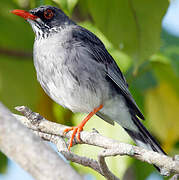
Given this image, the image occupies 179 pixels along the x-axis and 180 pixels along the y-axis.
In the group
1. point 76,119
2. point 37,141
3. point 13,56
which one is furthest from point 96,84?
point 37,141

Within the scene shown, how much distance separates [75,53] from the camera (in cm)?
425

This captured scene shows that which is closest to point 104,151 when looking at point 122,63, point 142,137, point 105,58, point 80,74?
point 80,74

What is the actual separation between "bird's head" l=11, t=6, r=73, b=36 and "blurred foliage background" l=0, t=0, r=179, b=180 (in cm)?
17

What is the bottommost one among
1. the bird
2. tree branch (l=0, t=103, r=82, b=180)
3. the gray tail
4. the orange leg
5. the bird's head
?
the gray tail

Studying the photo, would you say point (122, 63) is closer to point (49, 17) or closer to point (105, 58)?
point (105, 58)

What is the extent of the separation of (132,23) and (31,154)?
246cm

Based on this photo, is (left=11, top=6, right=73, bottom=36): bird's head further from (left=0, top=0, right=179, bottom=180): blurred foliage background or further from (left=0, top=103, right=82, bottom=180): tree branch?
(left=0, top=103, right=82, bottom=180): tree branch

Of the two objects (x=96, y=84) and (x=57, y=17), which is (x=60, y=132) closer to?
(x=96, y=84)

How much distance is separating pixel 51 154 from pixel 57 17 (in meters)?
3.58

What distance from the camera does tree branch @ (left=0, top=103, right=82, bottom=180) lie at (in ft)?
4.55

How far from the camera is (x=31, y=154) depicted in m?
1.45

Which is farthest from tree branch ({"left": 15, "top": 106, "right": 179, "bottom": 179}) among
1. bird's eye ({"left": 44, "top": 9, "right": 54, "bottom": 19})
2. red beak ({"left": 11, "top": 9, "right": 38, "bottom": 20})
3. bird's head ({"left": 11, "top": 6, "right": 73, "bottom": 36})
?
bird's eye ({"left": 44, "top": 9, "right": 54, "bottom": 19})

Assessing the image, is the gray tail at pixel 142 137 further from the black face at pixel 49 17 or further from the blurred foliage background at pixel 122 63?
the black face at pixel 49 17

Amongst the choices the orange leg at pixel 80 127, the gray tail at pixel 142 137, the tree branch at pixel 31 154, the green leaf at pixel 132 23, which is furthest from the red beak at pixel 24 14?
the tree branch at pixel 31 154
